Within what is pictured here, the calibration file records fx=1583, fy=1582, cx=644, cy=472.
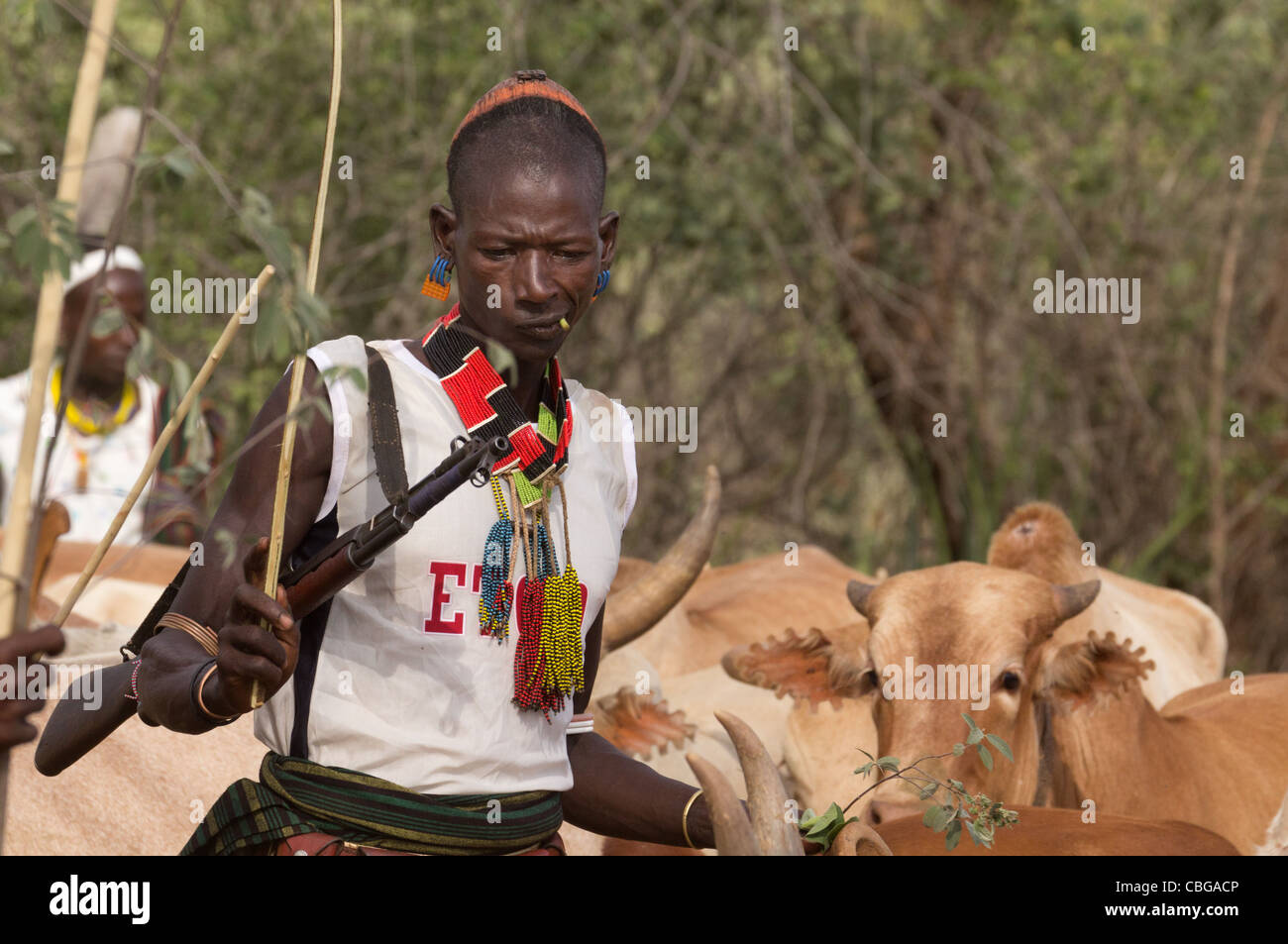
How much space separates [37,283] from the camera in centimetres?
154

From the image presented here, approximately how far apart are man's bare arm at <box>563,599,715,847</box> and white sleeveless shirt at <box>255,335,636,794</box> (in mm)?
197

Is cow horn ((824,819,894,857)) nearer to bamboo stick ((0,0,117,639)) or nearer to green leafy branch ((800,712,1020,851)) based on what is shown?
green leafy branch ((800,712,1020,851))

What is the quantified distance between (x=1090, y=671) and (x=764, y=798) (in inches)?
60.3

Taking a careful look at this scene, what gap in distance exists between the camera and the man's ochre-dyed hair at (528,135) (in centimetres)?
218

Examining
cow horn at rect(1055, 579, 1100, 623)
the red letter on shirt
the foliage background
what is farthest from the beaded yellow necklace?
the red letter on shirt

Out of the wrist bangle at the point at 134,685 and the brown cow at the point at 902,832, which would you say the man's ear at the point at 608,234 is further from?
the wrist bangle at the point at 134,685

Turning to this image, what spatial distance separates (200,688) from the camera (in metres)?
1.79

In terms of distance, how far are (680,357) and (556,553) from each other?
6599 mm

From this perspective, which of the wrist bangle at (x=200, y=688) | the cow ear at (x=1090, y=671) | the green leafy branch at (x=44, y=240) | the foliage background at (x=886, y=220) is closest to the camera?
the green leafy branch at (x=44, y=240)

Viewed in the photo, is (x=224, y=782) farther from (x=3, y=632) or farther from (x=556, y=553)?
(x=3, y=632)

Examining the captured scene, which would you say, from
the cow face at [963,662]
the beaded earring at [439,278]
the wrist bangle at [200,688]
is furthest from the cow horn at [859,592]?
the wrist bangle at [200,688]

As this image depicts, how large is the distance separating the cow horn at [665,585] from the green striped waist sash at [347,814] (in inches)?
82.5
